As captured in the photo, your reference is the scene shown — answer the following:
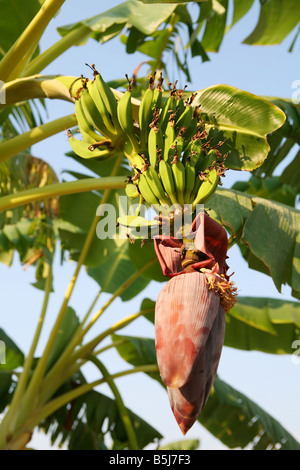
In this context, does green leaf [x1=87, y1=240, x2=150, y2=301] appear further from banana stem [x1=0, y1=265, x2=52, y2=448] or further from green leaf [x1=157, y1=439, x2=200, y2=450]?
green leaf [x1=157, y1=439, x2=200, y2=450]

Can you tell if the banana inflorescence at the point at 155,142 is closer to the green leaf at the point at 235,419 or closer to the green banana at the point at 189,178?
the green banana at the point at 189,178

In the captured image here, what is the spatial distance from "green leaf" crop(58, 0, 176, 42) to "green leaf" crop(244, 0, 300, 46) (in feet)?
4.62

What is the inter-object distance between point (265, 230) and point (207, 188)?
1017 mm

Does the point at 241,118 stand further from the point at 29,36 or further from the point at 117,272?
the point at 117,272

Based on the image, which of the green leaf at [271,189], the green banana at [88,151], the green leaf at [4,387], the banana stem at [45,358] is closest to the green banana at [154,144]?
the green banana at [88,151]

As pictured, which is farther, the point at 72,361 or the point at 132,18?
the point at 72,361

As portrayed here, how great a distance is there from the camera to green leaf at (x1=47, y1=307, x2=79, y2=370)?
12.0ft

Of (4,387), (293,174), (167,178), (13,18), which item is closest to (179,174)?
(167,178)

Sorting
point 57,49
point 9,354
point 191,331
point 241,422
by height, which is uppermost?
point 57,49

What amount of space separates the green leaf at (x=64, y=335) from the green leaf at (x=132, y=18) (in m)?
2.24

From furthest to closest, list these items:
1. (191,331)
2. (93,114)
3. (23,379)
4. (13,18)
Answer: (23,379) < (13,18) < (93,114) < (191,331)

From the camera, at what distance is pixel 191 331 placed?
3.30 feet

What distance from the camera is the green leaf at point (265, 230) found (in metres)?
2.13

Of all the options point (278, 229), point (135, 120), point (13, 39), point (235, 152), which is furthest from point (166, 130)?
point (13, 39)
